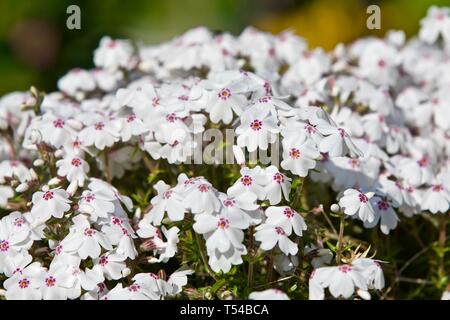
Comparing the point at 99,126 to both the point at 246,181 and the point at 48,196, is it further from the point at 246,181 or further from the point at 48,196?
the point at 246,181

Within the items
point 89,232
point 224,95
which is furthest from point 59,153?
point 224,95

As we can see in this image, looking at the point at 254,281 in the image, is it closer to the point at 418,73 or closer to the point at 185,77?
the point at 185,77

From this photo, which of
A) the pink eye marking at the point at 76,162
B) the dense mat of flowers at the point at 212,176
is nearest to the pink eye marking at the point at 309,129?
the dense mat of flowers at the point at 212,176

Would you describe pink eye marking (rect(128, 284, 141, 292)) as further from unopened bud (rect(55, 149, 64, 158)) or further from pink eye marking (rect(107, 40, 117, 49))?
pink eye marking (rect(107, 40, 117, 49))

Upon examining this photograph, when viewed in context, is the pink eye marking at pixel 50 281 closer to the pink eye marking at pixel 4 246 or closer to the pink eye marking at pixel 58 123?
the pink eye marking at pixel 4 246

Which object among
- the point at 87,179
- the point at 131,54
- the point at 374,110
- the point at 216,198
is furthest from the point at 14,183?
the point at 374,110

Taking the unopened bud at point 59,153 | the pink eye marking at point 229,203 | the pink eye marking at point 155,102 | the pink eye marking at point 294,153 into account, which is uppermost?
the pink eye marking at point 155,102
